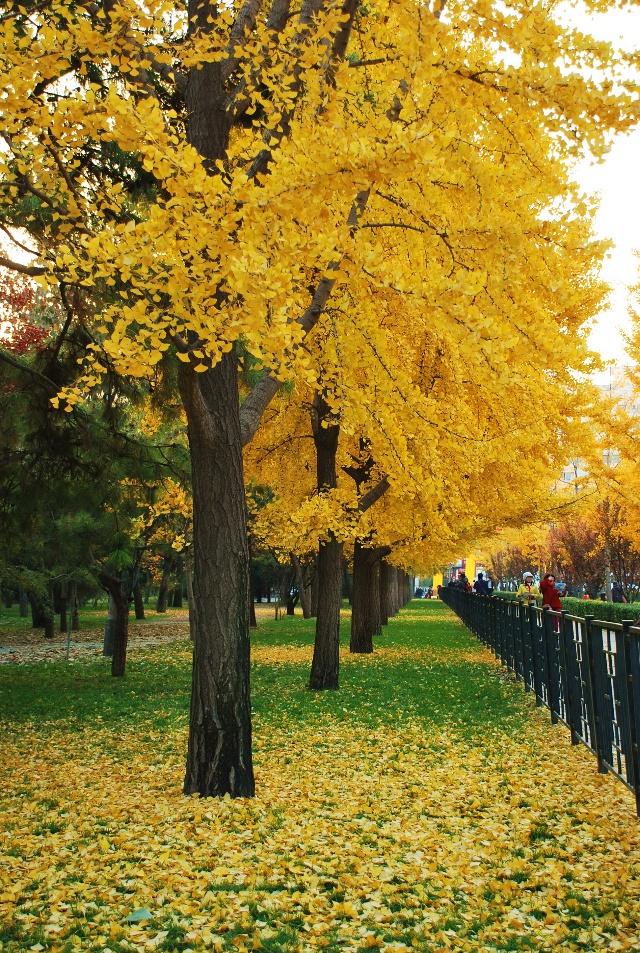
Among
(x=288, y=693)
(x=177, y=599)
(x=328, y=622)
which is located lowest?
(x=288, y=693)

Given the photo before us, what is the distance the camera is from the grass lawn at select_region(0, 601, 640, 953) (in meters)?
3.96

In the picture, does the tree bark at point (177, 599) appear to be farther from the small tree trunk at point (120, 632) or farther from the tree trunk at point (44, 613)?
the small tree trunk at point (120, 632)

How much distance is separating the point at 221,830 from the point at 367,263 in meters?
3.51

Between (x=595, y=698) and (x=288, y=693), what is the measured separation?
657 cm

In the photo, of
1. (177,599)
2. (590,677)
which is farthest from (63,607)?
(177,599)

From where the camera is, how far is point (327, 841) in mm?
5324

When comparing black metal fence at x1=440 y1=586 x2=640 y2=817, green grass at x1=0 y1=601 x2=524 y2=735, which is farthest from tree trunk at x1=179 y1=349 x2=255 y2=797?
green grass at x1=0 y1=601 x2=524 y2=735

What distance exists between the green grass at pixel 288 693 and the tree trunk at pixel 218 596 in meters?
3.57

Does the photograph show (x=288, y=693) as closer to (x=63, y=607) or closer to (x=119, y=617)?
(x=119, y=617)

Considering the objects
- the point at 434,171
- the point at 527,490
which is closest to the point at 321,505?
the point at 527,490

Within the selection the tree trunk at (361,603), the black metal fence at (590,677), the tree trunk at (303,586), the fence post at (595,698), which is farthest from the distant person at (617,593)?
the fence post at (595,698)

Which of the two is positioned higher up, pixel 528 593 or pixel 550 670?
pixel 528 593

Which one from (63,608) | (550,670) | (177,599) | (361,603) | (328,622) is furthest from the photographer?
(177,599)

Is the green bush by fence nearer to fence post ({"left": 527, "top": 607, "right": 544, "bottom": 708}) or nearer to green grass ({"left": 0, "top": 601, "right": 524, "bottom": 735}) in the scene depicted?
green grass ({"left": 0, "top": 601, "right": 524, "bottom": 735})
